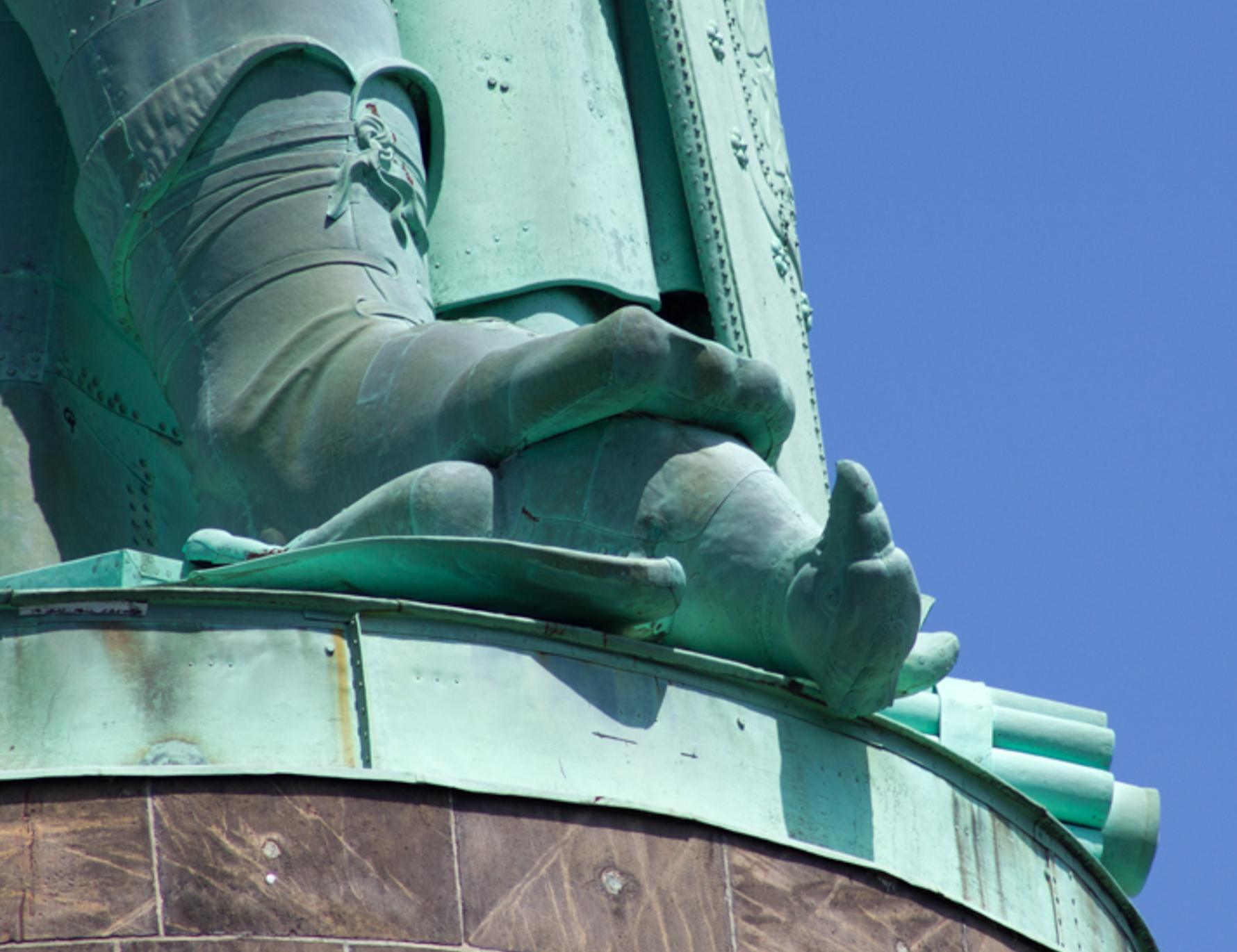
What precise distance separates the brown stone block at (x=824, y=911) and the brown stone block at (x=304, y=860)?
0.60 m

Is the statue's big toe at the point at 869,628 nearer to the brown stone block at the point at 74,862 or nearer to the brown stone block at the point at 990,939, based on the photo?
the brown stone block at the point at 990,939

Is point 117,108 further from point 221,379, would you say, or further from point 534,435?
point 534,435

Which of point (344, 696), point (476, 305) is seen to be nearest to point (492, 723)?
point (344, 696)

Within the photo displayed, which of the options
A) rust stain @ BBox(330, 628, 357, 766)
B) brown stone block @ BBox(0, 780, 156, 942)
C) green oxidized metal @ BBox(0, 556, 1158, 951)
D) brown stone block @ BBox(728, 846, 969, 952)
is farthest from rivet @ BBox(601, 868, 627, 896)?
brown stone block @ BBox(0, 780, 156, 942)

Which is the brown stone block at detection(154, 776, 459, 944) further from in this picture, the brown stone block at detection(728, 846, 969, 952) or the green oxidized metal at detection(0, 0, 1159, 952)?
the brown stone block at detection(728, 846, 969, 952)

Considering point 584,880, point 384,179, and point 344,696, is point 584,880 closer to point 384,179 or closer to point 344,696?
point 344,696

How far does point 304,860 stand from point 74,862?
38 centimetres

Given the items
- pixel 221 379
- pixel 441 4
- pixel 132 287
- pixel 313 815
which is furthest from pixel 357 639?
pixel 441 4

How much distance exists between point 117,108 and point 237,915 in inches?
97.4

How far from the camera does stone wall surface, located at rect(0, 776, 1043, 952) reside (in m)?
4.23

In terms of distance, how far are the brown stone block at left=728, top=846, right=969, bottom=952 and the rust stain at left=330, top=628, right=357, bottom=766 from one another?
0.74 m

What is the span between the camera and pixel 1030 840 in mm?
5340

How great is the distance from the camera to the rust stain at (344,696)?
4535mm

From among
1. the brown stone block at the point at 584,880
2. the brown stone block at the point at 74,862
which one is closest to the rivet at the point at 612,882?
the brown stone block at the point at 584,880
